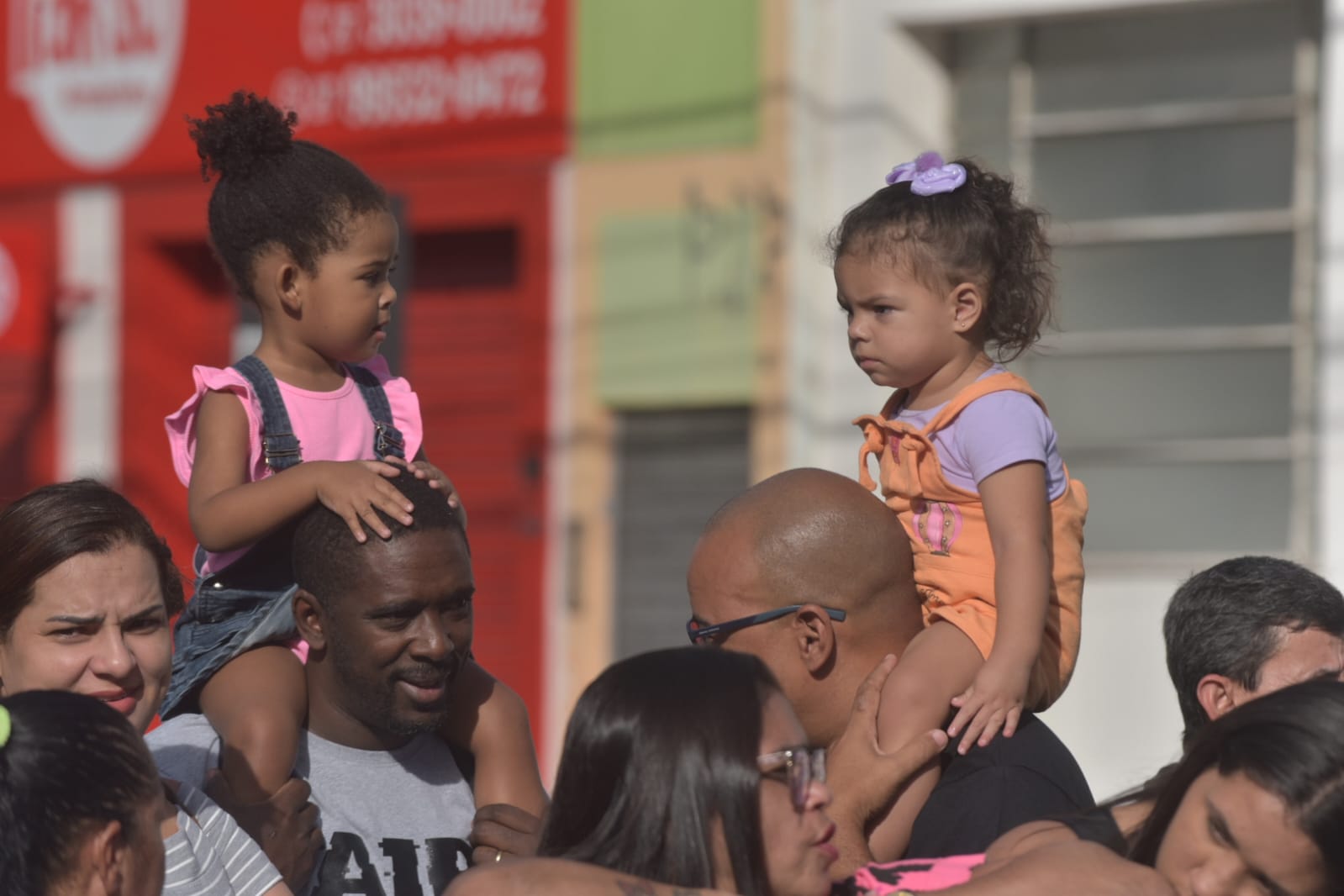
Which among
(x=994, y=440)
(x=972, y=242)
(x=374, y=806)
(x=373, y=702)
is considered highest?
(x=972, y=242)

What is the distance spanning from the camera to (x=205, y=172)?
12.9 ft

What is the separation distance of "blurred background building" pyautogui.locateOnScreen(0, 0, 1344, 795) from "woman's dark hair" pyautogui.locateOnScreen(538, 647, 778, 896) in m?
6.24

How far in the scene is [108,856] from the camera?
2789mm

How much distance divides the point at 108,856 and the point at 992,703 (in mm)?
1531

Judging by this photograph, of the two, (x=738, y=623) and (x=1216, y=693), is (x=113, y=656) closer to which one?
(x=738, y=623)

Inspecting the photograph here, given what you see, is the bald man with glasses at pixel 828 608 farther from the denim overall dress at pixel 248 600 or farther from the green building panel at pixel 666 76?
the green building panel at pixel 666 76

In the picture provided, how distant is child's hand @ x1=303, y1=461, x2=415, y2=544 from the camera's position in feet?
11.6

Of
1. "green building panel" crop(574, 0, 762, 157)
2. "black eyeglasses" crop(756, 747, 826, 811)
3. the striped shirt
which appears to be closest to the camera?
"black eyeglasses" crop(756, 747, 826, 811)

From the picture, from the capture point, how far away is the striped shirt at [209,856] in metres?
3.15

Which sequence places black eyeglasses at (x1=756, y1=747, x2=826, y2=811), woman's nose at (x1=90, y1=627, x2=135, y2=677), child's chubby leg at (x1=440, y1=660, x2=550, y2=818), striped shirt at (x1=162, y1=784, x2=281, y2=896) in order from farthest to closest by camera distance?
child's chubby leg at (x1=440, y1=660, x2=550, y2=818) → woman's nose at (x1=90, y1=627, x2=135, y2=677) → striped shirt at (x1=162, y1=784, x2=281, y2=896) → black eyeglasses at (x1=756, y1=747, x2=826, y2=811)

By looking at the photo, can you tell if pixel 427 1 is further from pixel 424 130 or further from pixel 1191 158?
pixel 1191 158

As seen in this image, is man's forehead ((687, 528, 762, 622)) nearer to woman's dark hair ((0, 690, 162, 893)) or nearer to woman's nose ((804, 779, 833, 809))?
woman's nose ((804, 779, 833, 809))

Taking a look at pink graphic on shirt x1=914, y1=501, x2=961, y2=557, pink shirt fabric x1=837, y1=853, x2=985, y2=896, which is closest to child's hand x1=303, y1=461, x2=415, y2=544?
pink graphic on shirt x1=914, y1=501, x2=961, y2=557

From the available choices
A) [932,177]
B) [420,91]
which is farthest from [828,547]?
[420,91]
